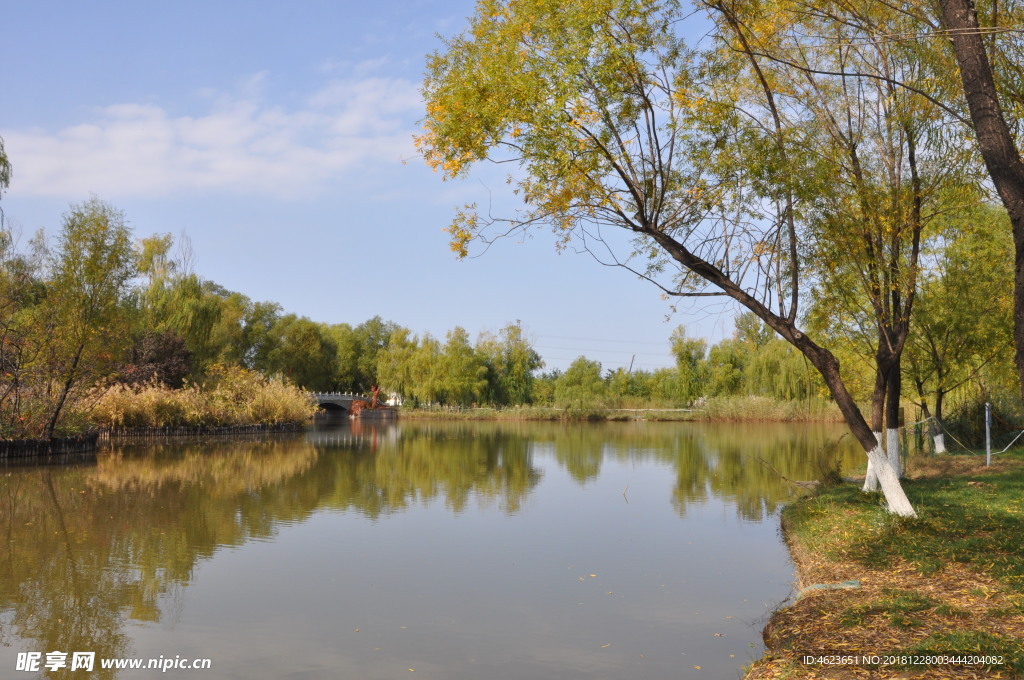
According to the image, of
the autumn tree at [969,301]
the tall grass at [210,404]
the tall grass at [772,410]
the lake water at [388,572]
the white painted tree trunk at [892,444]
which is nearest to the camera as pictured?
the lake water at [388,572]

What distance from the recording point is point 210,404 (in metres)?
28.0

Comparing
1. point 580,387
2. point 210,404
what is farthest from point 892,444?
point 580,387

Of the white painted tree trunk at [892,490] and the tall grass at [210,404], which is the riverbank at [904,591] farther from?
the tall grass at [210,404]

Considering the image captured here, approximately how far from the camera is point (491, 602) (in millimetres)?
6953

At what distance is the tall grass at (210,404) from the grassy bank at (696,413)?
18.5 metres

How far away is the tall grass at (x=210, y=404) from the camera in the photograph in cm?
2464

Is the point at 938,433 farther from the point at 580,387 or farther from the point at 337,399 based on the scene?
the point at 337,399

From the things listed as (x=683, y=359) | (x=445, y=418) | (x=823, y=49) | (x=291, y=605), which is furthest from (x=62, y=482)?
(x=683, y=359)

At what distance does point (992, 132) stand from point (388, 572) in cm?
669

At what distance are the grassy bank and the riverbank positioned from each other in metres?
32.9

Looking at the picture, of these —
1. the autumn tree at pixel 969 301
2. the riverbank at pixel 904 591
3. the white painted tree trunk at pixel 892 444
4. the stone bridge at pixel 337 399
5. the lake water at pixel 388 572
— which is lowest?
the lake water at pixel 388 572

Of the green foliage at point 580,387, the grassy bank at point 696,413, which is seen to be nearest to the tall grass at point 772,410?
the grassy bank at point 696,413

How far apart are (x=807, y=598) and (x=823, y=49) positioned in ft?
24.9

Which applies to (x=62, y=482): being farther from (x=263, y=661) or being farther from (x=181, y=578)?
(x=263, y=661)
